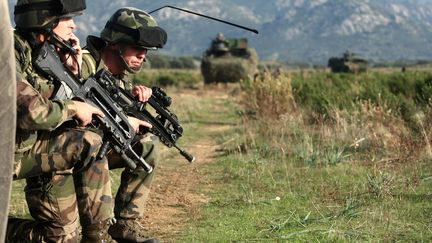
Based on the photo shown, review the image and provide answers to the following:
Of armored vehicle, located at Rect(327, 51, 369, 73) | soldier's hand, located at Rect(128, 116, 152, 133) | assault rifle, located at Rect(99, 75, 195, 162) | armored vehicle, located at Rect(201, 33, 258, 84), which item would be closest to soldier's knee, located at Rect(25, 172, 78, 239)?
soldier's hand, located at Rect(128, 116, 152, 133)

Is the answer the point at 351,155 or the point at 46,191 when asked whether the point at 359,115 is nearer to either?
the point at 351,155

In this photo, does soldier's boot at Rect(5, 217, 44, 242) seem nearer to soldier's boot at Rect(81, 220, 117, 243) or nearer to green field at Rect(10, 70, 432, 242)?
soldier's boot at Rect(81, 220, 117, 243)

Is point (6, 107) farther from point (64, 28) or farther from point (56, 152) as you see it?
point (64, 28)

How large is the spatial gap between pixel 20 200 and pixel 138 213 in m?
1.59

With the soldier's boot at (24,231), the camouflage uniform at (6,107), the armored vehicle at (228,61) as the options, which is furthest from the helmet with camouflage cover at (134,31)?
the armored vehicle at (228,61)

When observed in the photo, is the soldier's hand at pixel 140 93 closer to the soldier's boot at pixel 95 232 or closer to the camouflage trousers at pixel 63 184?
the camouflage trousers at pixel 63 184

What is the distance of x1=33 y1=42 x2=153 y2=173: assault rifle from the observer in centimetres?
322

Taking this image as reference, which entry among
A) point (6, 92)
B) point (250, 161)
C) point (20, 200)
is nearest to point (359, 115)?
point (250, 161)

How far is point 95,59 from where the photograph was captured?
13.0ft

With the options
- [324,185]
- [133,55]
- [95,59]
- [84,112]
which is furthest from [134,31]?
[324,185]

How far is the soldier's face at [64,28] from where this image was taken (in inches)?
132

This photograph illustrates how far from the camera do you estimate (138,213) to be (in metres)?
3.84

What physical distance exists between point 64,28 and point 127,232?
121 cm

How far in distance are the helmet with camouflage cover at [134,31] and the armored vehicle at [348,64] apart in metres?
32.3
